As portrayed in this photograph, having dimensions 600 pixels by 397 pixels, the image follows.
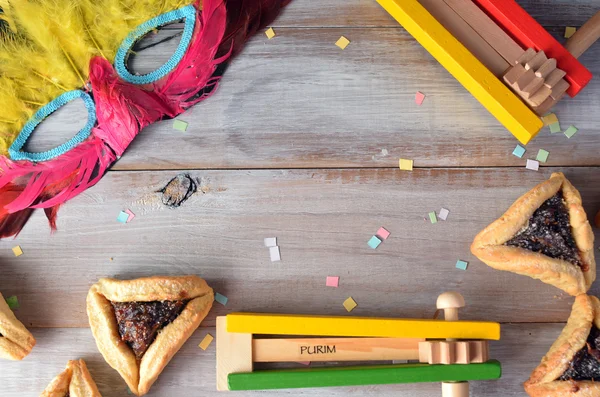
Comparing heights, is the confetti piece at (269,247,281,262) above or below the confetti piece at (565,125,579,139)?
below

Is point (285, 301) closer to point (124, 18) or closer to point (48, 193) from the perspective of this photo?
point (48, 193)

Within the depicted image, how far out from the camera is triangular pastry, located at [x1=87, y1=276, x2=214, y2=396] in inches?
35.2

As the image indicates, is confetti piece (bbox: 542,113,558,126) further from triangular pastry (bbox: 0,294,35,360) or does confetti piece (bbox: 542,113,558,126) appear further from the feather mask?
triangular pastry (bbox: 0,294,35,360)

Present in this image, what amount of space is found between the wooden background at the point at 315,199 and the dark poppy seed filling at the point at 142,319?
0.26 feet

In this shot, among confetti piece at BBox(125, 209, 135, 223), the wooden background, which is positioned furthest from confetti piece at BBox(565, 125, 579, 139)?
confetti piece at BBox(125, 209, 135, 223)

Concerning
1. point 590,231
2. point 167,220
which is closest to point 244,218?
point 167,220

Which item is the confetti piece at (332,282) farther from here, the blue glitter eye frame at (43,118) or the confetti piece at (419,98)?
the blue glitter eye frame at (43,118)

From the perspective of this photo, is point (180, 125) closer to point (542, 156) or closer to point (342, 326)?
point (342, 326)

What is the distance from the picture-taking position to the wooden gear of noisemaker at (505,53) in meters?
0.90

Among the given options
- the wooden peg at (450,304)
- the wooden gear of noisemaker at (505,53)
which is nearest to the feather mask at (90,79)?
the wooden gear of noisemaker at (505,53)

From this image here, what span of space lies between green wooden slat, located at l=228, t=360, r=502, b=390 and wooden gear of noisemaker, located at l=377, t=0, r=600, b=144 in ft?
1.39

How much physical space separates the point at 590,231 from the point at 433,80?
40 cm

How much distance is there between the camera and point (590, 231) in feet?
2.99

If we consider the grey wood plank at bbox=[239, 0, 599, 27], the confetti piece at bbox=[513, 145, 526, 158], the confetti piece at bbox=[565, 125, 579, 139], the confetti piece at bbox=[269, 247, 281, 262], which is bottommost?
the confetti piece at bbox=[269, 247, 281, 262]
